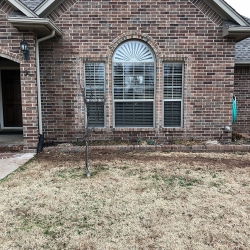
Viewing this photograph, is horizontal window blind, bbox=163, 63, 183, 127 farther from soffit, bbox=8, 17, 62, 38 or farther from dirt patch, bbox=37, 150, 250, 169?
soffit, bbox=8, 17, 62, 38

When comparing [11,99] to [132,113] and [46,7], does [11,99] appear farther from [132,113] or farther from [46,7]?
Answer: [132,113]

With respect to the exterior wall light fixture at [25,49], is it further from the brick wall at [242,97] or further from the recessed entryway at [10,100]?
the brick wall at [242,97]

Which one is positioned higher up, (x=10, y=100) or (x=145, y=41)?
(x=145, y=41)

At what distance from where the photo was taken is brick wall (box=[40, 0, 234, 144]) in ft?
23.3

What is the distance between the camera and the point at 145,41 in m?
7.19

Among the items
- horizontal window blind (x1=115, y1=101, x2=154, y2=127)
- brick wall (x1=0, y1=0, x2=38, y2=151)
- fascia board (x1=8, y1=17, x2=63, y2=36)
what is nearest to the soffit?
fascia board (x1=8, y1=17, x2=63, y2=36)

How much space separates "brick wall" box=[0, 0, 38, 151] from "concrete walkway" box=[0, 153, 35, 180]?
1.39 ft

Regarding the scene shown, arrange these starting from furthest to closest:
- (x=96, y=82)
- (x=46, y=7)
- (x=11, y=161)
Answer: (x=96, y=82) < (x=46, y=7) < (x=11, y=161)

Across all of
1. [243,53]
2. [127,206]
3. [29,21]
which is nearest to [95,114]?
[29,21]

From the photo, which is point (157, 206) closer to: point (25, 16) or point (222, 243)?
point (222, 243)

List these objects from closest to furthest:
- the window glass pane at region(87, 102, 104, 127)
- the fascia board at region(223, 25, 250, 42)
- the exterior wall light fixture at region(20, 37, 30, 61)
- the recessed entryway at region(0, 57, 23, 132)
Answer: the exterior wall light fixture at region(20, 37, 30, 61) → the fascia board at region(223, 25, 250, 42) → the window glass pane at region(87, 102, 104, 127) → the recessed entryway at region(0, 57, 23, 132)

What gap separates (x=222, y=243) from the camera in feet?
8.75

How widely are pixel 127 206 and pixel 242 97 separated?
284 inches

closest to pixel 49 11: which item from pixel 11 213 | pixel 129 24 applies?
pixel 129 24
